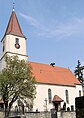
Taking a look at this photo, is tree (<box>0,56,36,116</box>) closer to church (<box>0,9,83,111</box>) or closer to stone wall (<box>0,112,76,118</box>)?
stone wall (<box>0,112,76,118</box>)

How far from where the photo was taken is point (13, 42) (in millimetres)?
46344

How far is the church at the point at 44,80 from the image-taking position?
149 ft

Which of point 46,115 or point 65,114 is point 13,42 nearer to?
point 46,115

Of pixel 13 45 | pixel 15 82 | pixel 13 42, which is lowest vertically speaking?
pixel 15 82

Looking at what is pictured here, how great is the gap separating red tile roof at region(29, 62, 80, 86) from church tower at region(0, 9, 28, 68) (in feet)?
13.6

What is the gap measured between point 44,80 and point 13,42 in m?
9.98

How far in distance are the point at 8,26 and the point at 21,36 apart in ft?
12.3

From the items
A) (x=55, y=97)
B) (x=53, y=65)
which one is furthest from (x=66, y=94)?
(x=53, y=65)

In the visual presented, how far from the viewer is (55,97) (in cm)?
4684

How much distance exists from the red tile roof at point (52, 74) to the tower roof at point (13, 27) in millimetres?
7130

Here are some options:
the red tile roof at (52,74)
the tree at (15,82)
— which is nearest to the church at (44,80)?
the red tile roof at (52,74)

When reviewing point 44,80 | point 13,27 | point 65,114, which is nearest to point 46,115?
point 65,114

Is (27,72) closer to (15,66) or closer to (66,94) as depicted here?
(15,66)

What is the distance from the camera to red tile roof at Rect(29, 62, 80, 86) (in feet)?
157
